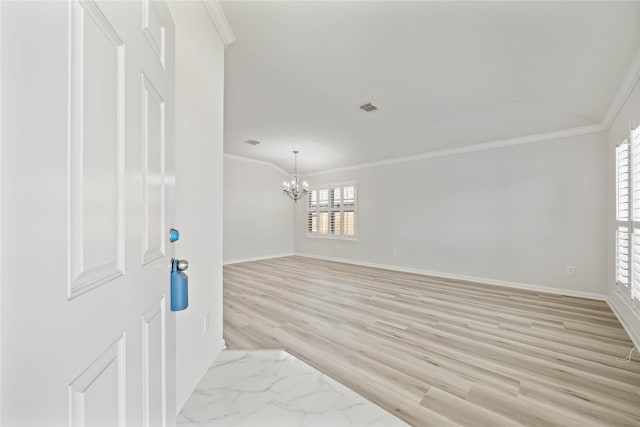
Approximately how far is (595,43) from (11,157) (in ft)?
11.6

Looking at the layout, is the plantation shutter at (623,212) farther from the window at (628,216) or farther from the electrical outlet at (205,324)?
the electrical outlet at (205,324)

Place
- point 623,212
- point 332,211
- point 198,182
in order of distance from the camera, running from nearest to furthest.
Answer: point 198,182
point 623,212
point 332,211

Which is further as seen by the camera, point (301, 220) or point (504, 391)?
point (301, 220)

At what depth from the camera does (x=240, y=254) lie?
22.4 feet

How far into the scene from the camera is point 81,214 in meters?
0.53

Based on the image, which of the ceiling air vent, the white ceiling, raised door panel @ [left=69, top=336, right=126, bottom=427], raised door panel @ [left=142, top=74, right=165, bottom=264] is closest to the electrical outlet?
raised door panel @ [left=142, top=74, right=165, bottom=264]

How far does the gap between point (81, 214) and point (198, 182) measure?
A: 4.76ft

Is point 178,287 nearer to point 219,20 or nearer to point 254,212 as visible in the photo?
point 219,20

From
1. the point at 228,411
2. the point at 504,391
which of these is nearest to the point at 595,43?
the point at 504,391

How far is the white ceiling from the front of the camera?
2.14 metres

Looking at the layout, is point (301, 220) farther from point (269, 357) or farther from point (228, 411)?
point (228, 411)

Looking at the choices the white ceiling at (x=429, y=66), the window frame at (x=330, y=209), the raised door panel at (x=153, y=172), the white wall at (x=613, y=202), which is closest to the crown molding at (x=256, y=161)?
the window frame at (x=330, y=209)

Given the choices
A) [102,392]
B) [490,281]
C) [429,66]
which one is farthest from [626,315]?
[102,392]

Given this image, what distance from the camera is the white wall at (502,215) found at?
386 centimetres
